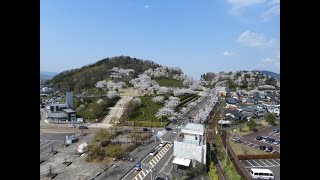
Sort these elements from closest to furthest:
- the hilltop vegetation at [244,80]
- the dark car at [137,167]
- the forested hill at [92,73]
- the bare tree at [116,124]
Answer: the dark car at [137,167]
the bare tree at [116,124]
the forested hill at [92,73]
the hilltop vegetation at [244,80]

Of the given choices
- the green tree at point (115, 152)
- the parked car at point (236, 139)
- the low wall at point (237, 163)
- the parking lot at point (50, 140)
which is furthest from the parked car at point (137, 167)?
the parked car at point (236, 139)

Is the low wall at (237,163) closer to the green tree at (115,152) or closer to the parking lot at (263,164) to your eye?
the parking lot at (263,164)

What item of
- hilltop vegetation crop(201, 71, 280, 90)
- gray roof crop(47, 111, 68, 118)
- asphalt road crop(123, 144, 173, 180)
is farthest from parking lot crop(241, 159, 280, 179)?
hilltop vegetation crop(201, 71, 280, 90)

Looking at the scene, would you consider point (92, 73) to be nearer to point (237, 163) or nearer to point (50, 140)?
point (50, 140)

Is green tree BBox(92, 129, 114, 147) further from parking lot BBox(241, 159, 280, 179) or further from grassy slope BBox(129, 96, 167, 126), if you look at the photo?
parking lot BBox(241, 159, 280, 179)

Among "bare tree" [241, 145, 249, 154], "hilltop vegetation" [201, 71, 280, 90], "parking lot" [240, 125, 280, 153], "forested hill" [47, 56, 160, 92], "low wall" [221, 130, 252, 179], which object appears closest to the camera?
"low wall" [221, 130, 252, 179]

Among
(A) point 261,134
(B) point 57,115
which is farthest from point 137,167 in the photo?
(B) point 57,115
